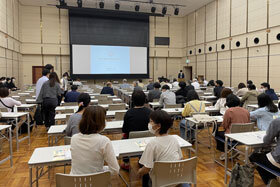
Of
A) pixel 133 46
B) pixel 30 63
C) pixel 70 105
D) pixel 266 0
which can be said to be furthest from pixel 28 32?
pixel 266 0

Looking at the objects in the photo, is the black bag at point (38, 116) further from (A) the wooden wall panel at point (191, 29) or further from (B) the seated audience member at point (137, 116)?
(A) the wooden wall panel at point (191, 29)

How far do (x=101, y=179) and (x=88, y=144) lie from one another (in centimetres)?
32

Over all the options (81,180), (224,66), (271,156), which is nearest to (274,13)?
(224,66)

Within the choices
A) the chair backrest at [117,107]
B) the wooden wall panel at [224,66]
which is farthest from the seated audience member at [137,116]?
the wooden wall panel at [224,66]

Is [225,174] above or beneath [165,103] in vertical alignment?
beneath

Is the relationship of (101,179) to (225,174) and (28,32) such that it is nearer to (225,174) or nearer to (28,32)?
(225,174)

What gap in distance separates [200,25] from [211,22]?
4.63 feet

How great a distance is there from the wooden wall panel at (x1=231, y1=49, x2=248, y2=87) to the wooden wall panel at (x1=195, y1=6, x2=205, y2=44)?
3.74 metres

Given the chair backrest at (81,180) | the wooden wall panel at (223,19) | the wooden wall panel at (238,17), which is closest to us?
the chair backrest at (81,180)

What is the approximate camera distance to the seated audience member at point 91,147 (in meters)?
1.97

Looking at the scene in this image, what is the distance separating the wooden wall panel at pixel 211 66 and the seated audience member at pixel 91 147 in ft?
47.3

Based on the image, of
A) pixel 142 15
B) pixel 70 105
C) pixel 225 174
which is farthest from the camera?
pixel 142 15

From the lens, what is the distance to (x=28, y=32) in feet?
52.3

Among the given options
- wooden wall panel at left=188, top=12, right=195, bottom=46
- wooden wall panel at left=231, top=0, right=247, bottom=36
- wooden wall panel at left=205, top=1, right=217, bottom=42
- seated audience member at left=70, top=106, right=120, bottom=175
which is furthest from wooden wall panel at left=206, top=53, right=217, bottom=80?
seated audience member at left=70, top=106, right=120, bottom=175
